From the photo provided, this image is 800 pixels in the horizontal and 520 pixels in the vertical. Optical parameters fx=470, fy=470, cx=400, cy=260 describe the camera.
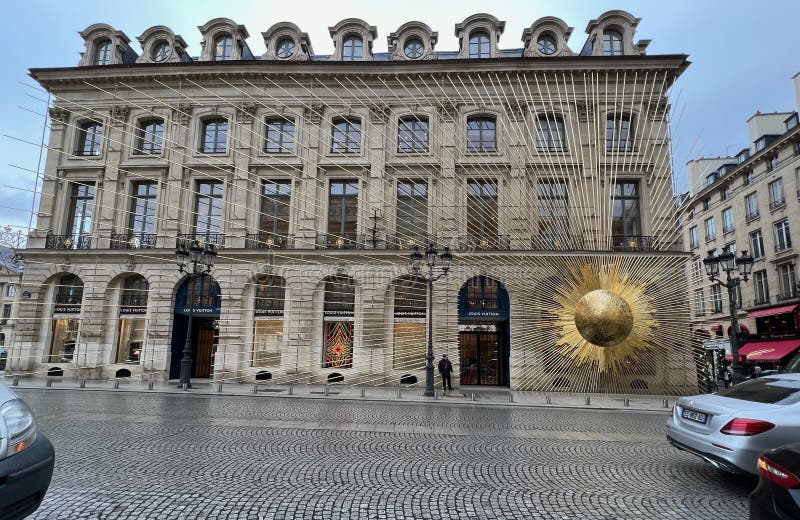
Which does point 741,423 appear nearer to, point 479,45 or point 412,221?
point 412,221

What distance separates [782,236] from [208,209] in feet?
118

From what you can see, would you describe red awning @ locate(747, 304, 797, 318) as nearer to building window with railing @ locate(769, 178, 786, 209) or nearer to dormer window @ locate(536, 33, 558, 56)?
building window with railing @ locate(769, 178, 786, 209)

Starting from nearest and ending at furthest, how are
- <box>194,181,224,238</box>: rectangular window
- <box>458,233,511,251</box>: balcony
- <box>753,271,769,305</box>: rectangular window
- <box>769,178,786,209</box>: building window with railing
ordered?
<box>458,233,511,251</box>: balcony → <box>194,181,224,238</box>: rectangular window → <box>769,178,786,209</box>: building window with railing → <box>753,271,769,305</box>: rectangular window

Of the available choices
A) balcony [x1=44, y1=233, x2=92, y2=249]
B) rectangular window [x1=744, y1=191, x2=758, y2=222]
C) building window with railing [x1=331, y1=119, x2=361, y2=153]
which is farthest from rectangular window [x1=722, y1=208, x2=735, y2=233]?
balcony [x1=44, y1=233, x2=92, y2=249]

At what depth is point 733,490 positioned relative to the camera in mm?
5391

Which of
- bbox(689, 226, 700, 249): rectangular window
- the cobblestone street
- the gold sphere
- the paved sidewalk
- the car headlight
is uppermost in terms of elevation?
bbox(689, 226, 700, 249): rectangular window

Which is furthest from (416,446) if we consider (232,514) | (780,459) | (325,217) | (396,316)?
(325,217)

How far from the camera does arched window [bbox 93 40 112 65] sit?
84.8ft

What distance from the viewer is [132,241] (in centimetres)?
2319

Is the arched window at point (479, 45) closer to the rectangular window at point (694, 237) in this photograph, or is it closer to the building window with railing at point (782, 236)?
the building window with railing at point (782, 236)

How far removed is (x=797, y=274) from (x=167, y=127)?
38.1m

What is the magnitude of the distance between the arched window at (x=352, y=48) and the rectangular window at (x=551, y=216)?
16.7 metres

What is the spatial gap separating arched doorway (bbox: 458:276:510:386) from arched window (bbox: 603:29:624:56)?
13.0m

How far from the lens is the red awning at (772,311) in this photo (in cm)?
2844
